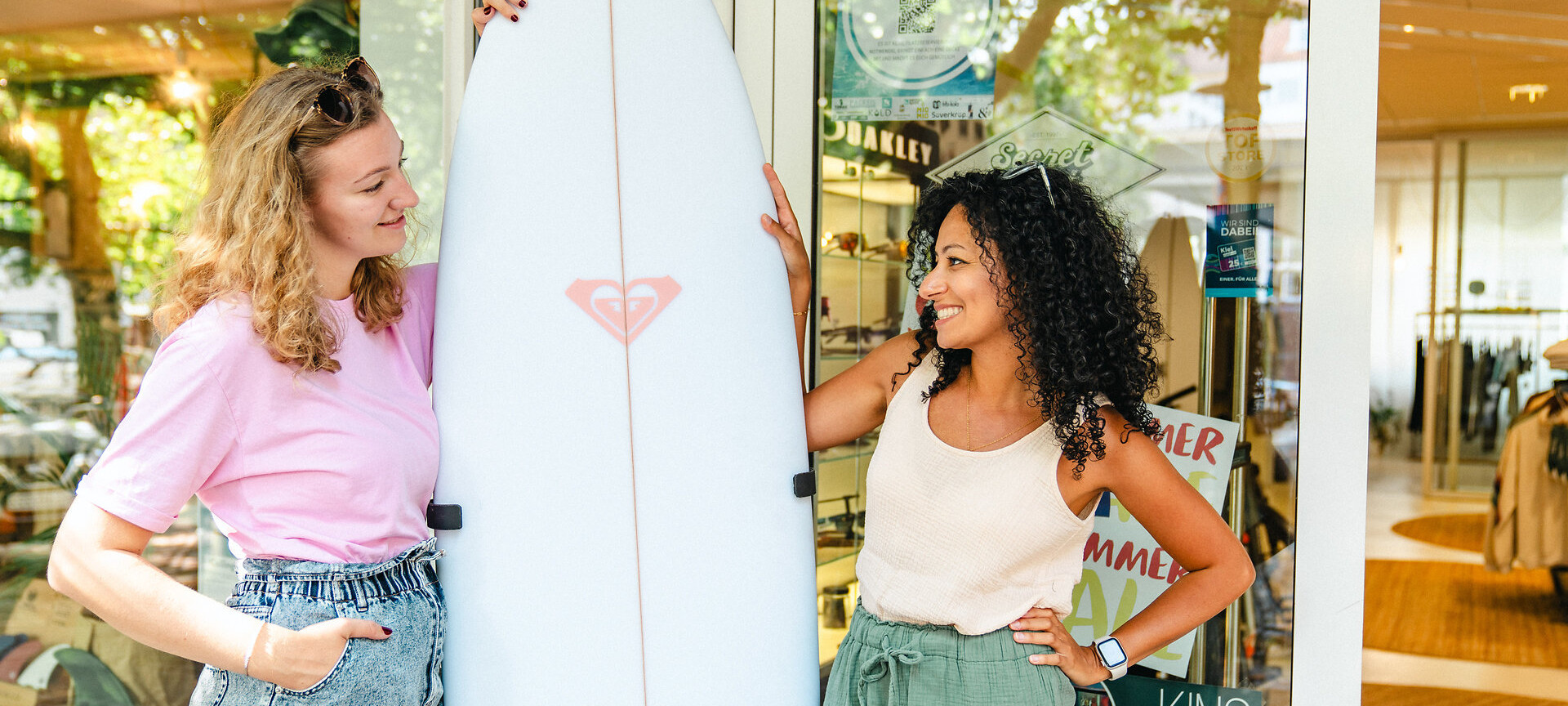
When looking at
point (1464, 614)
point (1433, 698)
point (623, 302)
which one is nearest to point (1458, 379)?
point (1464, 614)

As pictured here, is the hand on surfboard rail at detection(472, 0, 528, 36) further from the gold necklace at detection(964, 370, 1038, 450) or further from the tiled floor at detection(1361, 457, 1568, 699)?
the tiled floor at detection(1361, 457, 1568, 699)

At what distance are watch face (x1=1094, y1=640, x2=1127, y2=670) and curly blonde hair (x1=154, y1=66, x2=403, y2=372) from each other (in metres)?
1.03

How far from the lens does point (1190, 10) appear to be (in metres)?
1.81

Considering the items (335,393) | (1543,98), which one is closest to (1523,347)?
(1543,98)

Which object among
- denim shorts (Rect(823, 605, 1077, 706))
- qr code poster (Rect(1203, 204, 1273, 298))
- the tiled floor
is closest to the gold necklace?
denim shorts (Rect(823, 605, 1077, 706))

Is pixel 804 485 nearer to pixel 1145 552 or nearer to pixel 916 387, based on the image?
pixel 916 387

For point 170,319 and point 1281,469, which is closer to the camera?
point 170,319

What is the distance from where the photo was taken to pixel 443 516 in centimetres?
137

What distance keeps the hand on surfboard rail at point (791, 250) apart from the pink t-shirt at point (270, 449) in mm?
605

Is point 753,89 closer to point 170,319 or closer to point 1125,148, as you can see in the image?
point 1125,148

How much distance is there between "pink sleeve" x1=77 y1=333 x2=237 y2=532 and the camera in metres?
1.02

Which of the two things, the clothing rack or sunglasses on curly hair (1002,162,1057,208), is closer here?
sunglasses on curly hair (1002,162,1057,208)

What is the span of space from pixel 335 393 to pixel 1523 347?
7665mm

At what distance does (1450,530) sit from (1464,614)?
1.87 meters
